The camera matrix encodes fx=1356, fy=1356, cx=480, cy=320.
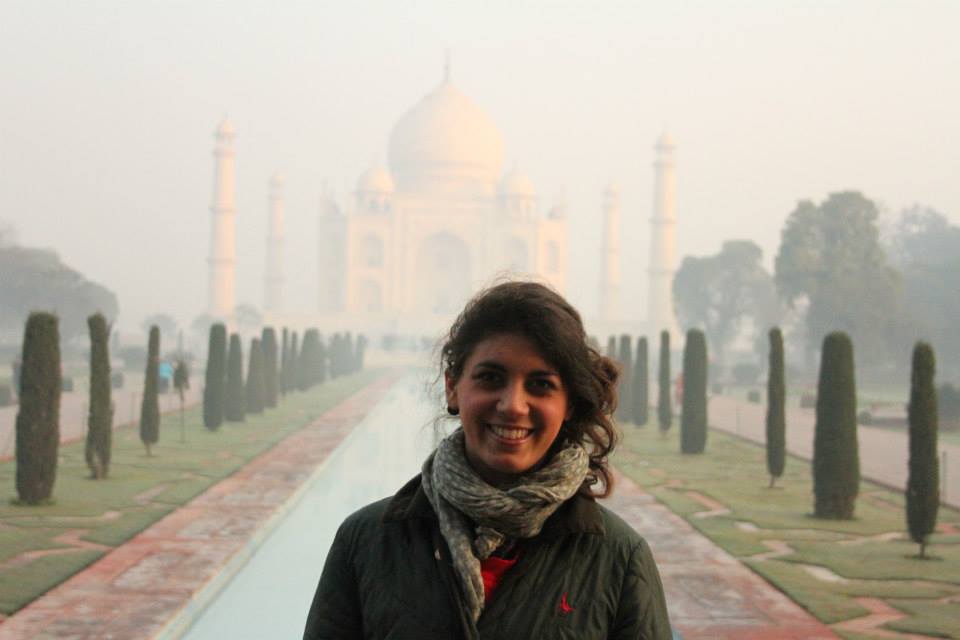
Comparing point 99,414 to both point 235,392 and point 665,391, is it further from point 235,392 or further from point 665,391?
point 665,391

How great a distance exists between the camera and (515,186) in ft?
131

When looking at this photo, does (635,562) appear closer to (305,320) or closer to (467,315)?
(467,315)

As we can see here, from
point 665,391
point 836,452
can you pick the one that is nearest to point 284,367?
point 665,391

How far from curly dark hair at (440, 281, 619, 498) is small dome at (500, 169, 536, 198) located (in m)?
38.5

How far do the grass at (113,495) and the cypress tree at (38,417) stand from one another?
0.12 meters

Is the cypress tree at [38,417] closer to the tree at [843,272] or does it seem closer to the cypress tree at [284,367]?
the cypress tree at [284,367]

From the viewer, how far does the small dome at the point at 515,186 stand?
39.8 metres

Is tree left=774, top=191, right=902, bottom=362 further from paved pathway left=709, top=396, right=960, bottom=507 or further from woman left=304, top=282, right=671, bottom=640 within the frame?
woman left=304, top=282, right=671, bottom=640

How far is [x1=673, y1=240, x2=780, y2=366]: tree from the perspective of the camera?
32.6 m

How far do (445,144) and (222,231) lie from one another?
25.8 feet

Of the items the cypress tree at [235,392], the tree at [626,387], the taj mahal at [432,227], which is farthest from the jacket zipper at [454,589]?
the taj mahal at [432,227]

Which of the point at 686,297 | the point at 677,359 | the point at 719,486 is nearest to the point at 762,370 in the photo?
the point at 677,359

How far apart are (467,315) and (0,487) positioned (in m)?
6.35

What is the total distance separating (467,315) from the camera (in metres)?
1.42
